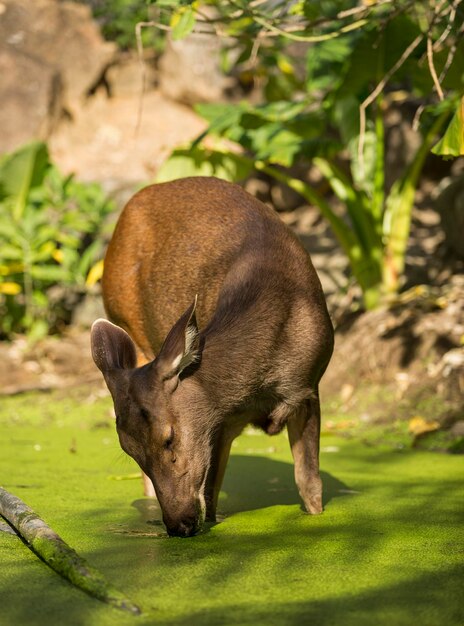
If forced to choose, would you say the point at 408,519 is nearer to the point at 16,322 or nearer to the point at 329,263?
the point at 329,263

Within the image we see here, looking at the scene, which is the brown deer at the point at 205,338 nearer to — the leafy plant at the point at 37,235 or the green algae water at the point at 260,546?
the green algae water at the point at 260,546

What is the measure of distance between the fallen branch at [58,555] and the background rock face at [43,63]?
10223mm

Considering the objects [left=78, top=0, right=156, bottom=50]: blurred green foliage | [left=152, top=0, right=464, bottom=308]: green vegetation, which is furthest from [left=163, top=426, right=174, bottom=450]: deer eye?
[left=78, top=0, right=156, bottom=50]: blurred green foliage

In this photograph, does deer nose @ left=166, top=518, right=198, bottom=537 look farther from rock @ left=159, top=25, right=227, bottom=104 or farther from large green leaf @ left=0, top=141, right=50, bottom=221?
rock @ left=159, top=25, right=227, bottom=104

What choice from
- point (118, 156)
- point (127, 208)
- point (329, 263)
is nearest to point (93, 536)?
point (127, 208)

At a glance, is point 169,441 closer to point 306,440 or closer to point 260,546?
point 260,546

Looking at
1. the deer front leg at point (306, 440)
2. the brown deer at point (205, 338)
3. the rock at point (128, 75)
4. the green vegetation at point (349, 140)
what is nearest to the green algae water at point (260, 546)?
the deer front leg at point (306, 440)

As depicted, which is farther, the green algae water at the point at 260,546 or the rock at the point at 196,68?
the rock at the point at 196,68

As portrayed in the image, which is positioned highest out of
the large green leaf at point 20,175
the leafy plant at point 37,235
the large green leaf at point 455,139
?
the large green leaf at point 455,139

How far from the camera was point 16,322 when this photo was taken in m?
10.9

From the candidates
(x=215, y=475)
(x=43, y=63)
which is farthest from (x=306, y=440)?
(x=43, y=63)

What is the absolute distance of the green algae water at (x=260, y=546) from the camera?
302 centimetres

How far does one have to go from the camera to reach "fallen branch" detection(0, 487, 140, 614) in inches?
122

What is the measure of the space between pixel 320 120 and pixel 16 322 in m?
4.04
